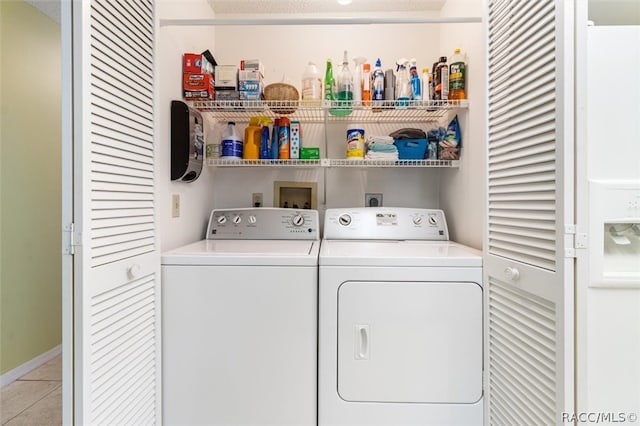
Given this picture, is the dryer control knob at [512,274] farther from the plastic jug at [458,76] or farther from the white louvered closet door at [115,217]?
the white louvered closet door at [115,217]

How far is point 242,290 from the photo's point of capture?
144 centimetres

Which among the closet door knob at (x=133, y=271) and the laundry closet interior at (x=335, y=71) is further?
the laundry closet interior at (x=335, y=71)

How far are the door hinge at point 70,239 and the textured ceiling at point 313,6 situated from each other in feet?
6.75

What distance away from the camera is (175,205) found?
1.84m

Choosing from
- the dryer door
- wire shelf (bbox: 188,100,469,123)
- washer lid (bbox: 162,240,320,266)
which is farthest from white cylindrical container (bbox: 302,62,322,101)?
the dryer door

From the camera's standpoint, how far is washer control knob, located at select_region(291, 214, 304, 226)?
217 cm

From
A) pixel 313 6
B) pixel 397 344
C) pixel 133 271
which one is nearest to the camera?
pixel 133 271

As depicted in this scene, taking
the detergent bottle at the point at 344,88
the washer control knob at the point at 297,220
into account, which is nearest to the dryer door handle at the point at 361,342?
the washer control knob at the point at 297,220

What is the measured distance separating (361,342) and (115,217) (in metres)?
1.10

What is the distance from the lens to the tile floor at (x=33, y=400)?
1362 millimetres

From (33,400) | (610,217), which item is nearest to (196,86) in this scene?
(33,400)

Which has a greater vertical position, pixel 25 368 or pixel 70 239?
pixel 70 239

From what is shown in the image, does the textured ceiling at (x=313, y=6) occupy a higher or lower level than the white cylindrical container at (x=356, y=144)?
higher

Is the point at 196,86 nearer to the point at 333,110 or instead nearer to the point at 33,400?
the point at 333,110
